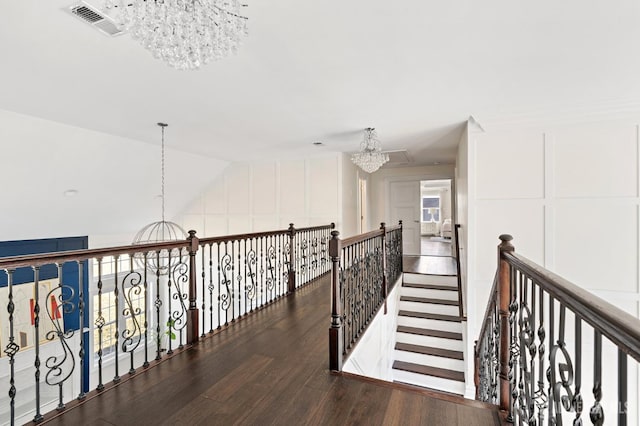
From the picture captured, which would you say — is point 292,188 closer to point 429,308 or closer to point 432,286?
point 432,286

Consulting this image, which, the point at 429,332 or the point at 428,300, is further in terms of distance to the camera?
the point at 428,300

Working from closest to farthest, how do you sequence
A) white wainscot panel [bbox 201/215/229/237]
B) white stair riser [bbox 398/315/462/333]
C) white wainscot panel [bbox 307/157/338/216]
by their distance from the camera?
white stair riser [bbox 398/315/462/333] → white wainscot panel [bbox 307/157/338/216] → white wainscot panel [bbox 201/215/229/237]

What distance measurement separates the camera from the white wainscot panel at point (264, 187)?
265 inches

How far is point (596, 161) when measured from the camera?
3.52 m

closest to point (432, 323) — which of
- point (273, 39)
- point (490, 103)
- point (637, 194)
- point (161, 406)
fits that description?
point (637, 194)

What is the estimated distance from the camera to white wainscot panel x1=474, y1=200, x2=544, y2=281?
3750 mm

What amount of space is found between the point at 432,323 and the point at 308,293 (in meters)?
2.19

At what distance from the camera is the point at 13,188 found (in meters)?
4.41

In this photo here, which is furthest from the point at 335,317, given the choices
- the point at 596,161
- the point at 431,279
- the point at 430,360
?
the point at 431,279

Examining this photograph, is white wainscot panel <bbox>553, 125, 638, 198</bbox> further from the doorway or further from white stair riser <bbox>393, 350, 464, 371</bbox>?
the doorway

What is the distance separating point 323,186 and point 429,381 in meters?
3.77

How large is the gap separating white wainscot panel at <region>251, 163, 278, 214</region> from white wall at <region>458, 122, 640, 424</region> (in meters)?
4.01

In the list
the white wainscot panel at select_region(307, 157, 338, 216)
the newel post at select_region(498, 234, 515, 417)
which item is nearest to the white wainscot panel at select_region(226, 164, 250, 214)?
the white wainscot panel at select_region(307, 157, 338, 216)

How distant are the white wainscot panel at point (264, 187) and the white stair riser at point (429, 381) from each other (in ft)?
12.8
